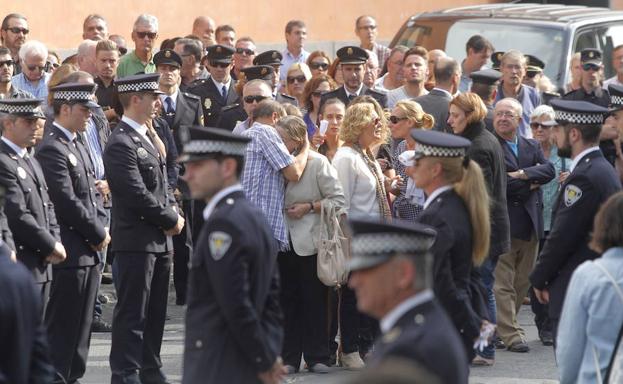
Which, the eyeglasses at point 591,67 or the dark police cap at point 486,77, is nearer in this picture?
the dark police cap at point 486,77

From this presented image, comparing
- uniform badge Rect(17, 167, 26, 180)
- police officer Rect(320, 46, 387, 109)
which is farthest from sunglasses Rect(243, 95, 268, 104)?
uniform badge Rect(17, 167, 26, 180)

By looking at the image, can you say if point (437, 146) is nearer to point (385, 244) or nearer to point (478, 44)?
point (385, 244)

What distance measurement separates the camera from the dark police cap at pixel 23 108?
858 centimetres

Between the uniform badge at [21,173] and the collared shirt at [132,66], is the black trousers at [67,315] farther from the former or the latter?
the collared shirt at [132,66]

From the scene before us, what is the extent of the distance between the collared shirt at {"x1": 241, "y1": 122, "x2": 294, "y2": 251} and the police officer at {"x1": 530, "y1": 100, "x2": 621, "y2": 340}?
2.18 meters

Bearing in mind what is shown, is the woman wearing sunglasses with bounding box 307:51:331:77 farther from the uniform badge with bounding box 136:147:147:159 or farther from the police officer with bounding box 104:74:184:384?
the uniform badge with bounding box 136:147:147:159

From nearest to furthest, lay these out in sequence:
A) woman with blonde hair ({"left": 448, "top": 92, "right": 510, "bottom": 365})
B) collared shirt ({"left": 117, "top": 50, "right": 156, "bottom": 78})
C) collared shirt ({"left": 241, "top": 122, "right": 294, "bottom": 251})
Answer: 1. collared shirt ({"left": 241, "top": 122, "right": 294, "bottom": 251})
2. woman with blonde hair ({"left": 448, "top": 92, "right": 510, "bottom": 365})
3. collared shirt ({"left": 117, "top": 50, "right": 156, "bottom": 78})

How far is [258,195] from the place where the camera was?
31.3ft

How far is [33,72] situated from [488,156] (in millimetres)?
4592

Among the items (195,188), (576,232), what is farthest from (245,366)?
(576,232)

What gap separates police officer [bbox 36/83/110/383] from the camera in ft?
29.1

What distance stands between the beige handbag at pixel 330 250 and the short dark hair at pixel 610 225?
11.6 ft

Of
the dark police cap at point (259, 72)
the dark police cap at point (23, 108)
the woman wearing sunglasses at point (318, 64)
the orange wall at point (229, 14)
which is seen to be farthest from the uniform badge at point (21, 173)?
the orange wall at point (229, 14)

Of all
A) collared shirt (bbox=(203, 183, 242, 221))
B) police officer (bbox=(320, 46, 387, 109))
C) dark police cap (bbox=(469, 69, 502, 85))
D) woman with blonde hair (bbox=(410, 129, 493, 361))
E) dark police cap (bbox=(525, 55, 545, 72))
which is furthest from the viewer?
dark police cap (bbox=(525, 55, 545, 72))
